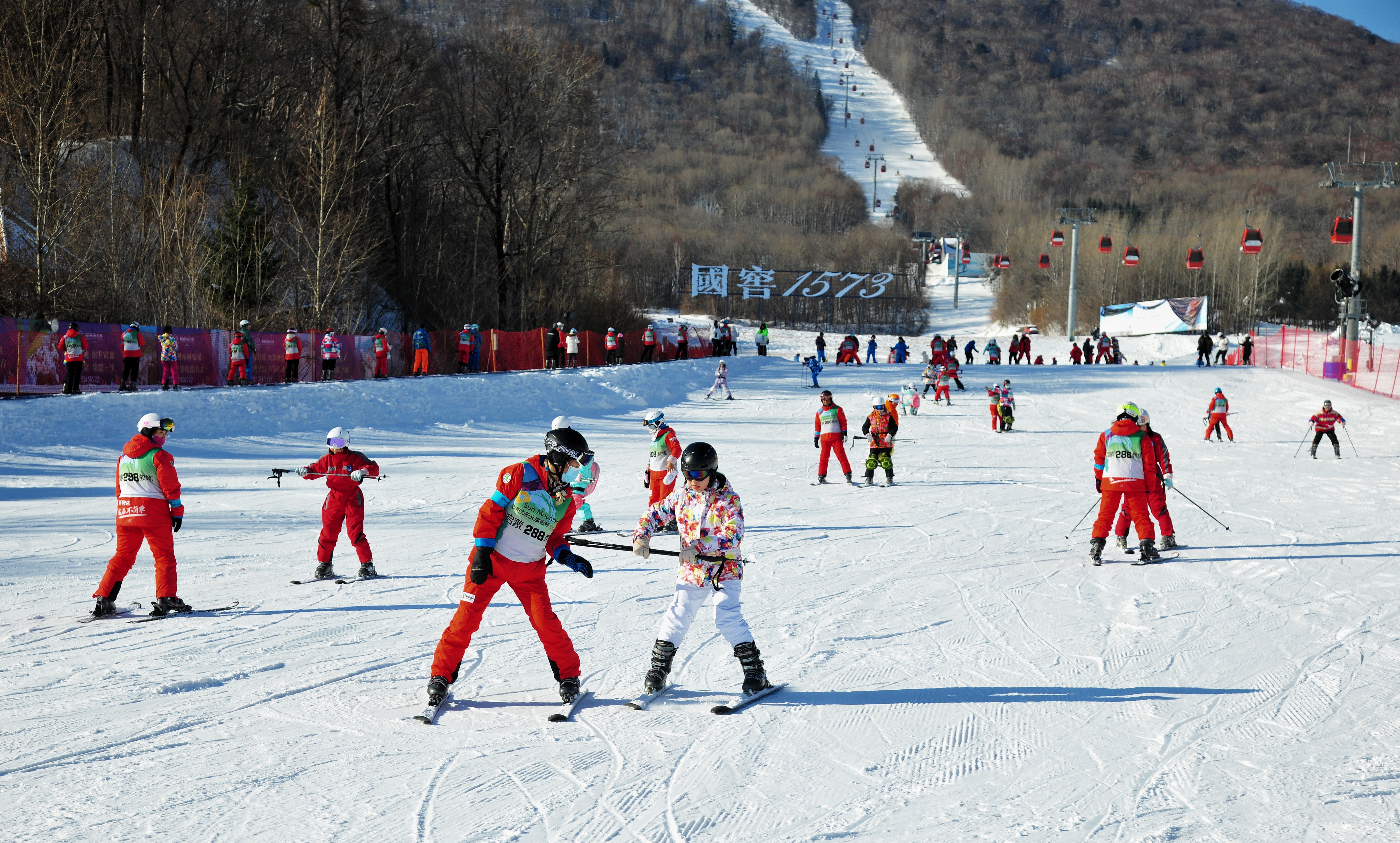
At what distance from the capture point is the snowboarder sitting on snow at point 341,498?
904cm

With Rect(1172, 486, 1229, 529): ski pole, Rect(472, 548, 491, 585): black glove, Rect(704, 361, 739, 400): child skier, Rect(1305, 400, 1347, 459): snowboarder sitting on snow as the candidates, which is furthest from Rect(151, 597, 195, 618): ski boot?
Rect(704, 361, 739, 400): child skier

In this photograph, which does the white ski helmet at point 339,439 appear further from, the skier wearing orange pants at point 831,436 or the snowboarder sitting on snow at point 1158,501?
the skier wearing orange pants at point 831,436

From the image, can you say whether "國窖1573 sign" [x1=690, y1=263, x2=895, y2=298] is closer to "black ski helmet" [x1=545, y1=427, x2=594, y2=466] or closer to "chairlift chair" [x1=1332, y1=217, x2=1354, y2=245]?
"chairlift chair" [x1=1332, y1=217, x2=1354, y2=245]

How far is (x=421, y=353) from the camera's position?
1104 inches

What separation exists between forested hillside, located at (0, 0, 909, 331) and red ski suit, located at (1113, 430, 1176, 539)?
70.7 feet

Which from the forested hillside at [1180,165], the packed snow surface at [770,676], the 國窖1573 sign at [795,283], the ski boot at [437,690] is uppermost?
the forested hillside at [1180,165]

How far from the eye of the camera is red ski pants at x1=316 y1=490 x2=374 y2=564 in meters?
9.26

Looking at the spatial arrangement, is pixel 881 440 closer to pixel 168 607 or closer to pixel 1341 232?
pixel 168 607

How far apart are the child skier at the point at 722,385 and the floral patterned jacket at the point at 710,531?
25512 mm

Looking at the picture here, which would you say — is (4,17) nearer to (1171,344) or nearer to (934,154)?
(1171,344)

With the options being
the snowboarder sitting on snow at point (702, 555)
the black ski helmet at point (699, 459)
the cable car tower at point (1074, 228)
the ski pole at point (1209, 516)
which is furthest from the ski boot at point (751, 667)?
the cable car tower at point (1074, 228)

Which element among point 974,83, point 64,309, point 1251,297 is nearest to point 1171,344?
point 1251,297

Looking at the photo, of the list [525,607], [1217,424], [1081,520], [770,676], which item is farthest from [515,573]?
[1217,424]

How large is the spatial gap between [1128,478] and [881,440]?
6.30m
